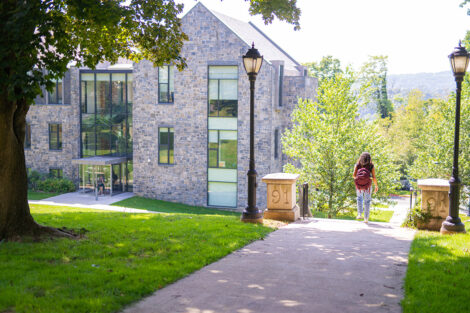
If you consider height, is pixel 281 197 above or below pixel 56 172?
above

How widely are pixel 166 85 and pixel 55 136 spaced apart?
37.3 feet

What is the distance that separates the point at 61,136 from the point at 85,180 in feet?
15.2

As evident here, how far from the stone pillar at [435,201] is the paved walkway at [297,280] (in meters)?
1.81

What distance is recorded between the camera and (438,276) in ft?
19.3

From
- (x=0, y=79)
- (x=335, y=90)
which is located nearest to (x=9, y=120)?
(x=0, y=79)

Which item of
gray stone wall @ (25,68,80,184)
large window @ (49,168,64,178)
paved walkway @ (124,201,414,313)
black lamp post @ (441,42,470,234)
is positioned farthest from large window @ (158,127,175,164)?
paved walkway @ (124,201,414,313)

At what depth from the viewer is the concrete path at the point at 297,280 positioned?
16.2 ft

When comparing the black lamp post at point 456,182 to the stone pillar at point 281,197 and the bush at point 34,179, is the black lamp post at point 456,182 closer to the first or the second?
the stone pillar at point 281,197

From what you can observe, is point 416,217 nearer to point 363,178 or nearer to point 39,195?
point 363,178

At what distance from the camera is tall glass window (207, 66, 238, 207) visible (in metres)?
28.8

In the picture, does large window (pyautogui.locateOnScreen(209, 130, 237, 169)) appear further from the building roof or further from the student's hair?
the student's hair

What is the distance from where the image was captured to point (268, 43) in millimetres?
40438

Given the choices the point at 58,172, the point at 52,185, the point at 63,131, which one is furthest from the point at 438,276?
the point at 58,172

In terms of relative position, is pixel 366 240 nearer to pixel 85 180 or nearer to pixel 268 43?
pixel 85 180
